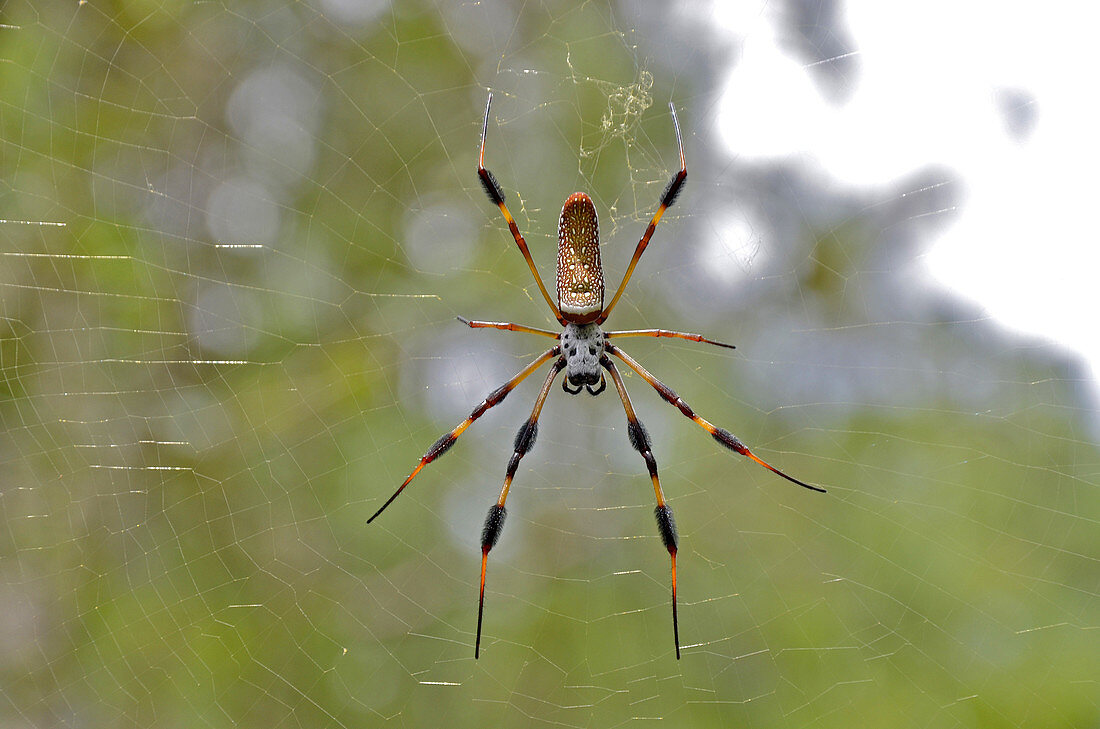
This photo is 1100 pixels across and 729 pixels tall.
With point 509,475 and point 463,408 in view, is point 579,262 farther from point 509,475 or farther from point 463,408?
point 463,408

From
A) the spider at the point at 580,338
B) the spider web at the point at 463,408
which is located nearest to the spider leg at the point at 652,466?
the spider at the point at 580,338

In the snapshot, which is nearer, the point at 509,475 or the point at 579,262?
the point at 579,262

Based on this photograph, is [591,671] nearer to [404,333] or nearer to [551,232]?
[404,333]

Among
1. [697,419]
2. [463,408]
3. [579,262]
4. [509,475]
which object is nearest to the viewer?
[579,262]

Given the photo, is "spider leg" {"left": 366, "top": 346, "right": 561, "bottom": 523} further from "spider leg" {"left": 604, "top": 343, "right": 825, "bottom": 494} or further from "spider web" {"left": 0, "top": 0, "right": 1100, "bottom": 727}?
"spider web" {"left": 0, "top": 0, "right": 1100, "bottom": 727}

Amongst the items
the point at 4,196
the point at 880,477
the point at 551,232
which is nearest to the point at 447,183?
the point at 551,232

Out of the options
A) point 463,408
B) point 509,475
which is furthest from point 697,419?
point 463,408

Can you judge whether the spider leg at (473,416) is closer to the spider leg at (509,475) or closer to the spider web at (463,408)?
the spider leg at (509,475)
